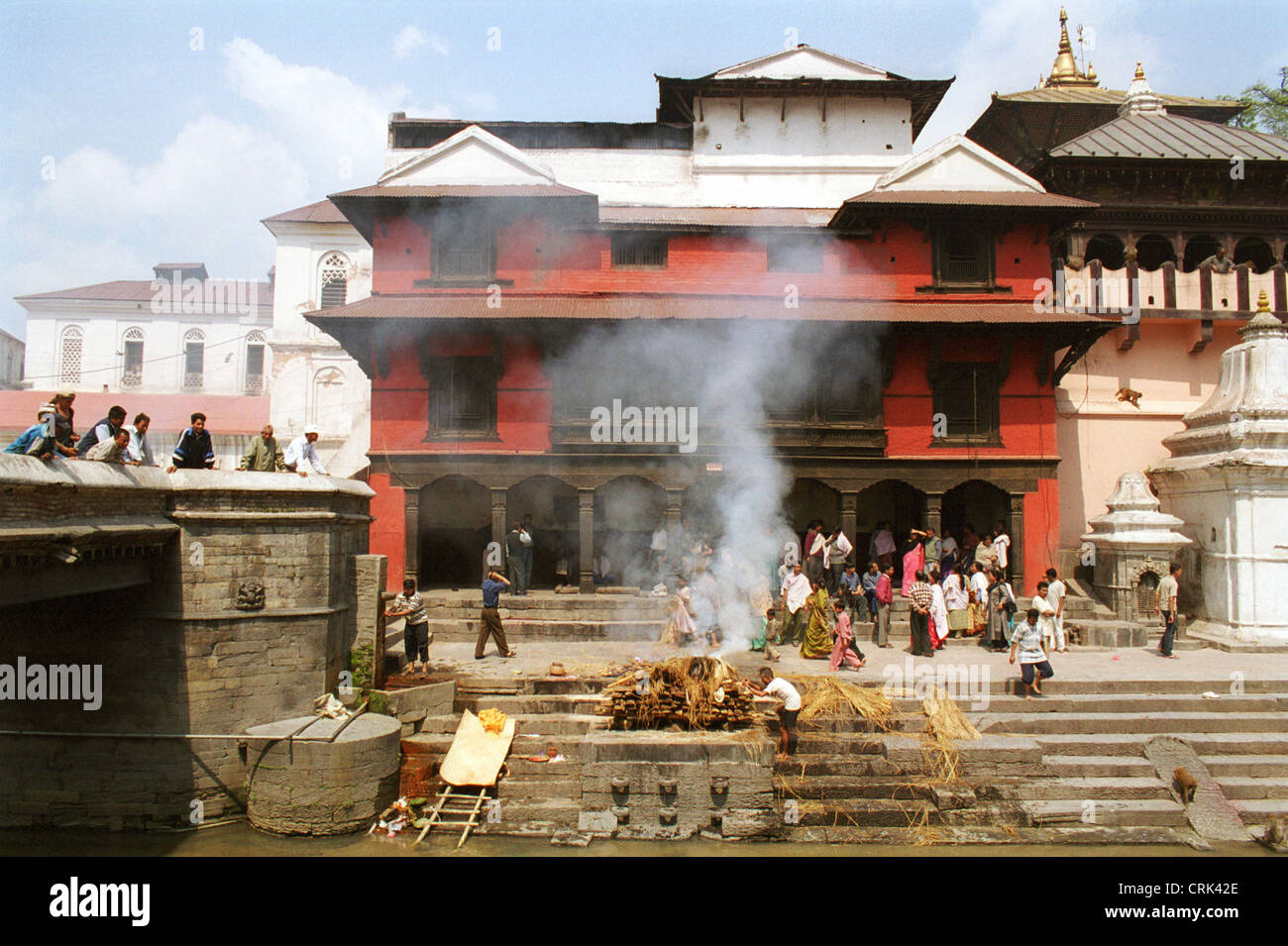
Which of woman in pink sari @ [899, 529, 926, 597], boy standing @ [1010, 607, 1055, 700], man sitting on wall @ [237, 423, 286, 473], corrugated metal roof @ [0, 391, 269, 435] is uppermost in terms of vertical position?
corrugated metal roof @ [0, 391, 269, 435]

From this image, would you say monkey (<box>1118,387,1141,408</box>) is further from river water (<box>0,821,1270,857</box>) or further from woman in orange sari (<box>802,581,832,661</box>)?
river water (<box>0,821,1270,857</box>)

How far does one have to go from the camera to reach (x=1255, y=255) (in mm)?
19781

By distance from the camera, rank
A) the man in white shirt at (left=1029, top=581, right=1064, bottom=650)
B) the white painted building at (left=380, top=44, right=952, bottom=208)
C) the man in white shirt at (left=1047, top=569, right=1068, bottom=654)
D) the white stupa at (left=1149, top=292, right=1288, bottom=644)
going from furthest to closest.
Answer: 1. the white painted building at (left=380, top=44, right=952, bottom=208)
2. the white stupa at (left=1149, top=292, right=1288, bottom=644)
3. the man in white shirt at (left=1047, top=569, right=1068, bottom=654)
4. the man in white shirt at (left=1029, top=581, right=1064, bottom=650)

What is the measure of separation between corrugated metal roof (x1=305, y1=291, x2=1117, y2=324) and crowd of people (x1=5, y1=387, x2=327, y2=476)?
496cm

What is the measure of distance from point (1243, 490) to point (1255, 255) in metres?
9.16

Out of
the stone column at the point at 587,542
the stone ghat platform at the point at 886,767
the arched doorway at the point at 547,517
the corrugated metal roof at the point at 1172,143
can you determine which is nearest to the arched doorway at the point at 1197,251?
the corrugated metal roof at the point at 1172,143

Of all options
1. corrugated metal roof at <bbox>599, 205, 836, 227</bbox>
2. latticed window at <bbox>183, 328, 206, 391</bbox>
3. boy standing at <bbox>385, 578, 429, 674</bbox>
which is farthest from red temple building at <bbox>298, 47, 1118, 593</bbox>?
latticed window at <bbox>183, 328, 206, 391</bbox>

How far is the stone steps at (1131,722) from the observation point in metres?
10.2

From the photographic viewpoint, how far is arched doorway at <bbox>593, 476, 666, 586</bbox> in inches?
689

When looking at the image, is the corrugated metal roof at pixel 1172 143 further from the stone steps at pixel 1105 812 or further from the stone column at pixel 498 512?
the stone column at pixel 498 512

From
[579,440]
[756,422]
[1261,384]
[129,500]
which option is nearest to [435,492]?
[579,440]

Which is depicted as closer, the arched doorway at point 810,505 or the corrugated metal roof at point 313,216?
the arched doorway at point 810,505

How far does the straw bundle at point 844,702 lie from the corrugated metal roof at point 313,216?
24.9 meters
